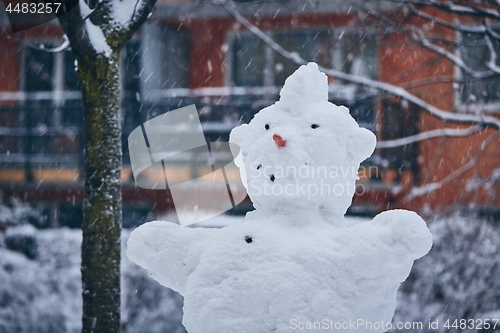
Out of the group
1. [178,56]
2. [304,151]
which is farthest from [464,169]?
[178,56]

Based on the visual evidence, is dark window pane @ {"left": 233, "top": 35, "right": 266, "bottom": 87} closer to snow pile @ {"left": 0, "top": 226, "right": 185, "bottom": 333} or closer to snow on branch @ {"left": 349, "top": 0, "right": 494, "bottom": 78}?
snow on branch @ {"left": 349, "top": 0, "right": 494, "bottom": 78}

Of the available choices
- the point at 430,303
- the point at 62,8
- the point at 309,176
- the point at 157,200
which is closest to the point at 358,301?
the point at 309,176

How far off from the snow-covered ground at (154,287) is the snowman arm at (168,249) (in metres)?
3.31

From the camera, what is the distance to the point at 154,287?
620 centimetres

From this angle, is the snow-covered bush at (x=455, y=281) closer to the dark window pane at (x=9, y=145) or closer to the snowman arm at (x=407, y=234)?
the snowman arm at (x=407, y=234)

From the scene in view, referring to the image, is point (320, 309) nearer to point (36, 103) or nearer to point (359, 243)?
point (359, 243)

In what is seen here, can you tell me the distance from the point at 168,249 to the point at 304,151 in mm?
777

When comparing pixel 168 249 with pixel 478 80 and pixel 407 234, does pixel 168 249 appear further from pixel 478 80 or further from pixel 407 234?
pixel 478 80

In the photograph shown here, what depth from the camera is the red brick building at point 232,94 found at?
28.7 ft

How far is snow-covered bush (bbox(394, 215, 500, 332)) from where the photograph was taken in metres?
6.17

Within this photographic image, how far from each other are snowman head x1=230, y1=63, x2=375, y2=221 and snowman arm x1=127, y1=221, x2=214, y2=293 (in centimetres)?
38

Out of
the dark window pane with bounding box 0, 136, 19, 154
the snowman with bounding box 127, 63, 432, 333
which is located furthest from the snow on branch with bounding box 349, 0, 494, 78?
the dark window pane with bounding box 0, 136, 19, 154

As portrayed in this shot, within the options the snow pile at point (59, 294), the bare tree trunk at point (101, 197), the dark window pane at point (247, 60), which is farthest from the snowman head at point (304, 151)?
the dark window pane at point (247, 60)

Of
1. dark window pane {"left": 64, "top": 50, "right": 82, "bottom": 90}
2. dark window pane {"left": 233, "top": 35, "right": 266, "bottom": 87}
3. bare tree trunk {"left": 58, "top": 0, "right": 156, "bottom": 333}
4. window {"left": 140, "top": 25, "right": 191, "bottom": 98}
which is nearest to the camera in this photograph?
bare tree trunk {"left": 58, "top": 0, "right": 156, "bottom": 333}
